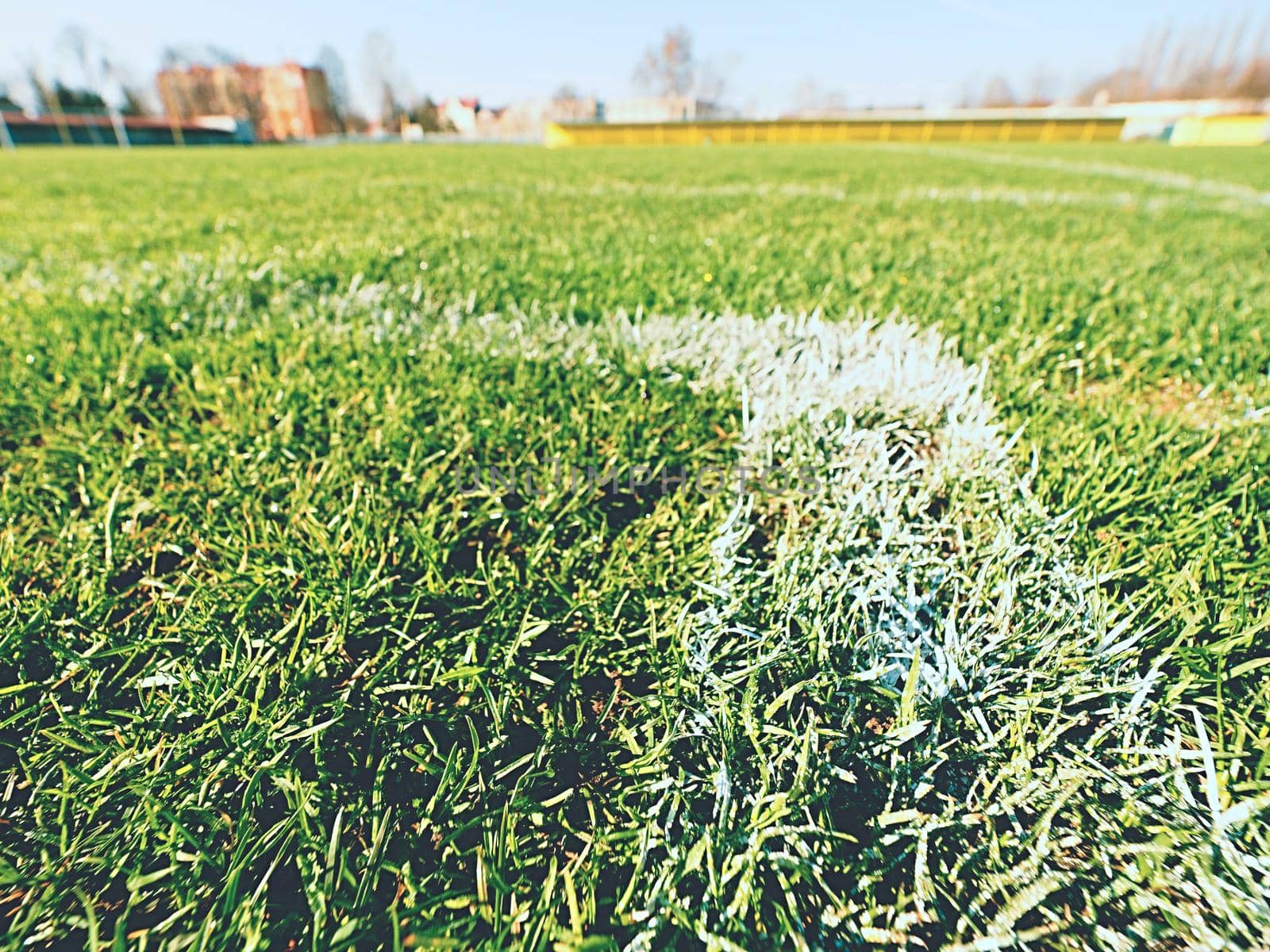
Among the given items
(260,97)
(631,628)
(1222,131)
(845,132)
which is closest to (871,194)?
(631,628)

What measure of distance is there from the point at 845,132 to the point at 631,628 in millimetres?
38409

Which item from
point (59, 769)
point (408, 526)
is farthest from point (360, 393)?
point (59, 769)

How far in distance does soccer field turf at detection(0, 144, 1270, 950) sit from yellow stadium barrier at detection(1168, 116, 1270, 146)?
3549 cm

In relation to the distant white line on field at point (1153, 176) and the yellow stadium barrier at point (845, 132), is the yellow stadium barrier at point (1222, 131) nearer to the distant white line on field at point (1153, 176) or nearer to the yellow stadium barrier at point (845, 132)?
the yellow stadium barrier at point (845, 132)

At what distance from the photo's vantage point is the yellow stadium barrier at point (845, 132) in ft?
102

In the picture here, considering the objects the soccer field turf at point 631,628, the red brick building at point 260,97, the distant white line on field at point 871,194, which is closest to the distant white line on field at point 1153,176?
the distant white line on field at point 871,194

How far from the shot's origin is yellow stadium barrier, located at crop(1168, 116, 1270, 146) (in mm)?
26672

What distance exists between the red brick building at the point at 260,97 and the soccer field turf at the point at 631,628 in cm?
6655

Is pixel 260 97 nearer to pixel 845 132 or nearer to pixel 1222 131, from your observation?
pixel 845 132

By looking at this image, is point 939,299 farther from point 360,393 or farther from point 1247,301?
point 360,393

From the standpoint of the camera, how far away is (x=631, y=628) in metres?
0.97

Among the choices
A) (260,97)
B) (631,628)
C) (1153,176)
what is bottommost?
(631,628)

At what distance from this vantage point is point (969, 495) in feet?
3.76

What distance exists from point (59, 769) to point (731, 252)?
2.86 metres
